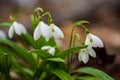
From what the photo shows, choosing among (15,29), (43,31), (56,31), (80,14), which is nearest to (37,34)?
(43,31)

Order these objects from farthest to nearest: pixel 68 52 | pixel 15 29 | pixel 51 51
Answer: pixel 15 29 < pixel 51 51 < pixel 68 52

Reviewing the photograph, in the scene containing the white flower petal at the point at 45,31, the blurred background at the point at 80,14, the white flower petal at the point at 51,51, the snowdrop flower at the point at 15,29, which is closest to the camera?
the white flower petal at the point at 45,31

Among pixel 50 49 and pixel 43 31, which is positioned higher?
pixel 43 31

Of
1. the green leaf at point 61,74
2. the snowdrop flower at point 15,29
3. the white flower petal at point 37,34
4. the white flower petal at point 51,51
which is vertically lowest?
the green leaf at point 61,74

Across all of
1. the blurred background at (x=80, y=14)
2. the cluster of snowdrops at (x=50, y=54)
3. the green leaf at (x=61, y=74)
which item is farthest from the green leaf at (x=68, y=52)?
the blurred background at (x=80, y=14)

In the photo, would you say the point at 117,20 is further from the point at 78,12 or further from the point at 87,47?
the point at 87,47

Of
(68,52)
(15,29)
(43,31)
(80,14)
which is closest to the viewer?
(43,31)

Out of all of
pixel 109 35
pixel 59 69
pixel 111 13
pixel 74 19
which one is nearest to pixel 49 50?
pixel 59 69

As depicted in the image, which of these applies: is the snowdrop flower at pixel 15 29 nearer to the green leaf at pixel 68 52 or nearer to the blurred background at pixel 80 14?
the green leaf at pixel 68 52

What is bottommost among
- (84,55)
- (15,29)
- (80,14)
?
(84,55)

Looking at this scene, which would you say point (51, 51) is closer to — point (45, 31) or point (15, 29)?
point (45, 31)

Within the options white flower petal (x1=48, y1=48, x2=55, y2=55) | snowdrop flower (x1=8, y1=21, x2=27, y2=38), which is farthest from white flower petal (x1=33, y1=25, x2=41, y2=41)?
snowdrop flower (x1=8, y1=21, x2=27, y2=38)
